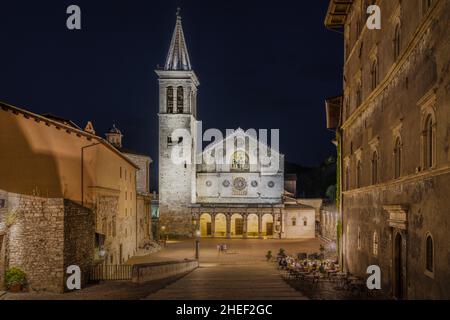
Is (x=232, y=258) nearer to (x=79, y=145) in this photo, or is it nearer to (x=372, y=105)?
(x=79, y=145)

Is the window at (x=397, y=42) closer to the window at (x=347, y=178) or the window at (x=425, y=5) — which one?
the window at (x=425, y=5)

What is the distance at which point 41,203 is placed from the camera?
19266mm

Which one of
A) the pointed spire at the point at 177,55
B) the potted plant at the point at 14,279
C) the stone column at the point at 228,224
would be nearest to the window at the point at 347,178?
the potted plant at the point at 14,279

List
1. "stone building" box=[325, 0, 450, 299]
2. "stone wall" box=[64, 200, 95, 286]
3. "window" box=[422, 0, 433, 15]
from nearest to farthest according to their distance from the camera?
"stone building" box=[325, 0, 450, 299] < "window" box=[422, 0, 433, 15] < "stone wall" box=[64, 200, 95, 286]

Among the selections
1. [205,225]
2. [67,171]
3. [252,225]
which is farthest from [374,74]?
[205,225]

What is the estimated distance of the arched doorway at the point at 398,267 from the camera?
16253 millimetres

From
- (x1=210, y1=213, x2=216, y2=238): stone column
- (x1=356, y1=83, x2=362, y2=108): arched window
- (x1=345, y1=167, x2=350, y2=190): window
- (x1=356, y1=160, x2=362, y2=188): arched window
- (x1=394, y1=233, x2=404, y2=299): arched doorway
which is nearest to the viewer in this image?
(x1=394, y1=233, x2=404, y2=299): arched doorway

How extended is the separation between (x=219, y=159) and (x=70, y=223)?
4767 centimetres

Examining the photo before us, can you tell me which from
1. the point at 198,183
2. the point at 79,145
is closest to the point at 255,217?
the point at 198,183

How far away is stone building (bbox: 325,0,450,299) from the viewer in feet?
39.9

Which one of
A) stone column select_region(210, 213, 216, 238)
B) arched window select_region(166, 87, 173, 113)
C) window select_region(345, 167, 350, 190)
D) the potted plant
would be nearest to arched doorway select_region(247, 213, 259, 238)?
stone column select_region(210, 213, 216, 238)

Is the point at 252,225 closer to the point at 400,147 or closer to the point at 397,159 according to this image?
the point at 397,159

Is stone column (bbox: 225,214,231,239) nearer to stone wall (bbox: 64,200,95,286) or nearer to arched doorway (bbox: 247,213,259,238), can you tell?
arched doorway (bbox: 247,213,259,238)

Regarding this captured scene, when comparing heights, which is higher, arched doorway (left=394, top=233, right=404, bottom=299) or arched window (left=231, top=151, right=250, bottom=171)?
arched window (left=231, top=151, right=250, bottom=171)
